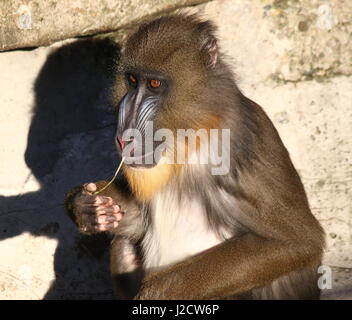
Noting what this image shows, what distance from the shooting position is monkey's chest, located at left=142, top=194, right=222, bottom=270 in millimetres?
3766

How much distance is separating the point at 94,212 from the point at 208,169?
70 centimetres

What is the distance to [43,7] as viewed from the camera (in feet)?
15.7

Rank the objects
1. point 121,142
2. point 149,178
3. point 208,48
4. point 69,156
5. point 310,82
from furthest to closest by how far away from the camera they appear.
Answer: point 69,156, point 310,82, point 149,178, point 208,48, point 121,142

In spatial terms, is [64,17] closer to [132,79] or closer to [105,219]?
[132,79]

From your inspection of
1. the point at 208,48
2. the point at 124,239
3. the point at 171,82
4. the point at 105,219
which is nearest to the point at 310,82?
the point at 208,48

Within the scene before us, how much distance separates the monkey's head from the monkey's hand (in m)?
0.46

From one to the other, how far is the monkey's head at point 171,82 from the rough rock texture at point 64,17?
1.11 meters

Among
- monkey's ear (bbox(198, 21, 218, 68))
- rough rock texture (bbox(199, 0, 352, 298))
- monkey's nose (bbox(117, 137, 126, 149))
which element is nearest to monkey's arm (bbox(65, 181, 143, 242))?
monkey's nose (bbox(117, 137, 126, 149))

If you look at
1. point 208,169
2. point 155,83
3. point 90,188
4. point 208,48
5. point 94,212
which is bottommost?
point 94,212

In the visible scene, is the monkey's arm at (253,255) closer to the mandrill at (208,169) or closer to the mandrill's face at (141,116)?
Answer: the mandrill at (208,169)

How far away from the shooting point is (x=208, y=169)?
141 inches

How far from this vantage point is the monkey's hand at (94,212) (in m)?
3.86
